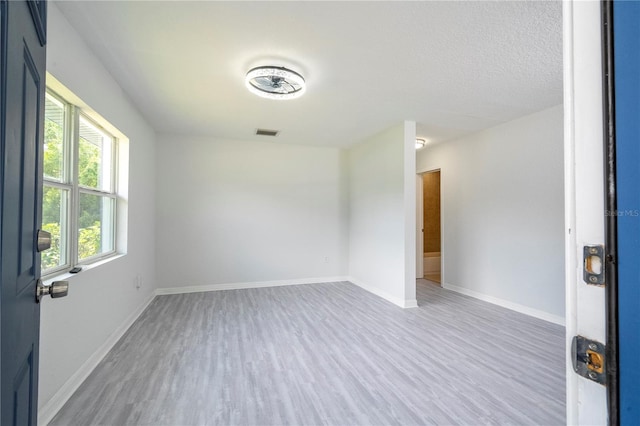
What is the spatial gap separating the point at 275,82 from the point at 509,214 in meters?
3.44

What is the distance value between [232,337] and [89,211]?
178 centimetres

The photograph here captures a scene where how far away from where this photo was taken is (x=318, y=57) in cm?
237

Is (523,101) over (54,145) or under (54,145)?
over

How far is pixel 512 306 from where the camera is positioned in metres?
3.81

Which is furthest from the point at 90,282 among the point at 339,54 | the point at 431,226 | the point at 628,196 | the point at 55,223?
the point at 431,226

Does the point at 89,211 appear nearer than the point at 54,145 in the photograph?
No

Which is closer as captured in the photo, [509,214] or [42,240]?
[42,240]

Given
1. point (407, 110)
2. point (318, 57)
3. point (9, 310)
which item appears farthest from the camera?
point (407, 110)

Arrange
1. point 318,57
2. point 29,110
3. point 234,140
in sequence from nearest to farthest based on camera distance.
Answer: point 29,110 → point 318,57 → point 234,140

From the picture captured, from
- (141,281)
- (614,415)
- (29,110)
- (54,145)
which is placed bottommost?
(141,281)

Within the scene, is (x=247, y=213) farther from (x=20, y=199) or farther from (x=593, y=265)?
(x=593, y=265)

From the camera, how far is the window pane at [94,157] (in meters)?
2.47

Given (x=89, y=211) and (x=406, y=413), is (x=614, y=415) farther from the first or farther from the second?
(x=89, y=211)

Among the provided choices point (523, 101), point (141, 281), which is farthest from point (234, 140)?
point (523, 101)
